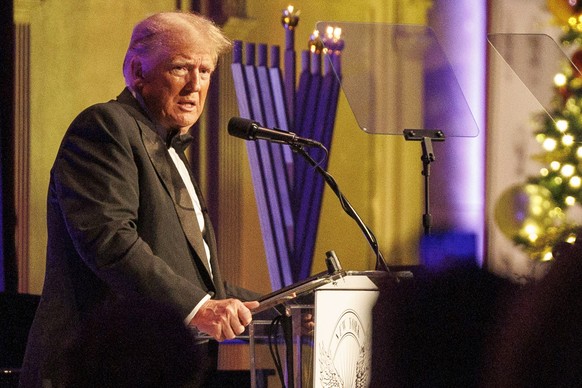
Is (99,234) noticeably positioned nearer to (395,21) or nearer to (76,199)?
(76,199)

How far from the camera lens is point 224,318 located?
1.88 m

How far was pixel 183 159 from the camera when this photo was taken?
2.59 metres

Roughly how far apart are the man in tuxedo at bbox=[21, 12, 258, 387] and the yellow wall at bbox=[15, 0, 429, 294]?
7.69ft

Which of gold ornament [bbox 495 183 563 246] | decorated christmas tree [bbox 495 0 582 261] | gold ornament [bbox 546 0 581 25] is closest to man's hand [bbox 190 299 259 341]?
decorated christmas tree [bbox 495 0 582 261]

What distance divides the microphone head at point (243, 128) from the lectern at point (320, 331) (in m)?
0.52

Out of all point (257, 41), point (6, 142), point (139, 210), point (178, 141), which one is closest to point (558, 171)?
point (257, 41)

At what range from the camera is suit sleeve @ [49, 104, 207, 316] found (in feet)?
6.69

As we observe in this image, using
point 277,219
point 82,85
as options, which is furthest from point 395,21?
point 82,85

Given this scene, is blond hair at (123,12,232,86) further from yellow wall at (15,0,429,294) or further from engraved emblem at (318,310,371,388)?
yellow wall at (15,0,429,294)

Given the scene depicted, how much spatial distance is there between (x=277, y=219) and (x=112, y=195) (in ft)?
10.2

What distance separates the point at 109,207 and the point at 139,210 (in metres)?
0.14

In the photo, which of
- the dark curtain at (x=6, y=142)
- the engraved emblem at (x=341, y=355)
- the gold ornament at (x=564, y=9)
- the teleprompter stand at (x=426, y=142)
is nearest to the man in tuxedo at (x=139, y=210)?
the engraved emblem at (x=341, y=355)

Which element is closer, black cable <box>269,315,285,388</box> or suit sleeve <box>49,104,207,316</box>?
black cable <box>269,315,285,388</box>

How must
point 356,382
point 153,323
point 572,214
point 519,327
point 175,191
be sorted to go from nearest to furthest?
point 519,327, point 153,323, point 356,382, point 175,191, point 572,214
